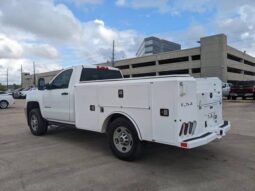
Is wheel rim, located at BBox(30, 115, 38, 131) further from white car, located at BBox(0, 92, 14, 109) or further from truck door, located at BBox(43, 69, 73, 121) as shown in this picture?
white car, located at BBox(0, 92, 14, 109)

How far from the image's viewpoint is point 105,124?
6.23 meters

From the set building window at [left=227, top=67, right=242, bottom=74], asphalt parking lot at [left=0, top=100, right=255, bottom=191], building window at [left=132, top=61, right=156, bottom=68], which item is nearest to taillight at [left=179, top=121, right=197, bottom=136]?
asphalt parking lot at [left=0, top=100, right=255, bottom=191]

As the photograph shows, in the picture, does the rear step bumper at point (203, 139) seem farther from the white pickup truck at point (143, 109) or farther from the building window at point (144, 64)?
the building window at point (144, 64)

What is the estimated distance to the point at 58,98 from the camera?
25.6ft

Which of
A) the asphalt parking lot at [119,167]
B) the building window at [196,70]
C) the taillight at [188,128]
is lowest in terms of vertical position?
the asphalt parking lot at [119,167]

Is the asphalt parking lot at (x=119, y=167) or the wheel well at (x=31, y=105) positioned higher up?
the wheel well at (x=31, y=105)

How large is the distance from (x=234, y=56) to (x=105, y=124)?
72890 millimetres

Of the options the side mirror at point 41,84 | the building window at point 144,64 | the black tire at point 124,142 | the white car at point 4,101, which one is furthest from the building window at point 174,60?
the black tire at point 124,142

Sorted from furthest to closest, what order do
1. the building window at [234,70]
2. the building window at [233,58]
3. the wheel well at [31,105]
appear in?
the building window at [233,58] < the building window at [234,70] < the wheel well at [31,105]

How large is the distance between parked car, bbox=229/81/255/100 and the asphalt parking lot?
19114 mm

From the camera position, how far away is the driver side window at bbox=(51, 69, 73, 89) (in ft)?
24.9

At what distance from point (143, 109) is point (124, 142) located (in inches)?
37.2

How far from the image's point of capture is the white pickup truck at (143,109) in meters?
4.87

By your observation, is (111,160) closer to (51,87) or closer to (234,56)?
(51,87)
